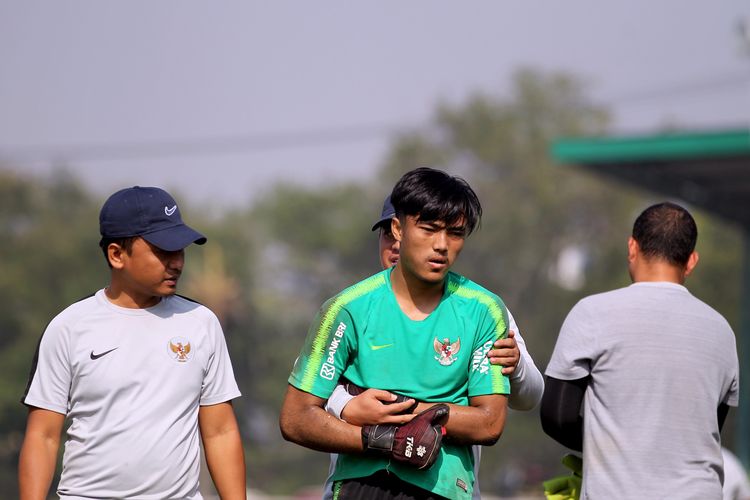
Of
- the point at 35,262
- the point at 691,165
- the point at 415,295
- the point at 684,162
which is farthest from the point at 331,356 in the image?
the point at 35,262

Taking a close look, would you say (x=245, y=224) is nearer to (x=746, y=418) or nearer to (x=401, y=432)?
(x=746, y=418)

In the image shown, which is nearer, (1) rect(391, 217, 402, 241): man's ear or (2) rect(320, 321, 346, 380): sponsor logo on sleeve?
(2) rect(320, 321, 346, 380): sponsor logo on sleeve

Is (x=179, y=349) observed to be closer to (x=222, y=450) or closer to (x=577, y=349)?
(x=222, y=450)

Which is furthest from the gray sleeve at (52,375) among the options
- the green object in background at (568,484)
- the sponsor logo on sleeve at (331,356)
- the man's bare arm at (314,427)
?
the green object in background at (568,484)

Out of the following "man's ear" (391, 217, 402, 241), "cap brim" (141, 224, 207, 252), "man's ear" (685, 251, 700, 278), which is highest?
"man's ear" (391, 217, 402, 241)

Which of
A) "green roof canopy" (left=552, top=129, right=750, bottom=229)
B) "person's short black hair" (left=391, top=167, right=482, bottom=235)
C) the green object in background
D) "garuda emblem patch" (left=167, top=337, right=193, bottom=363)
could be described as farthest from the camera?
"green roof canopy" (left=552, top=129, right=750, bottom=229)

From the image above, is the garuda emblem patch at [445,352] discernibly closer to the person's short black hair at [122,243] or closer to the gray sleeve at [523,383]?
the gray sleeve at [523,383]

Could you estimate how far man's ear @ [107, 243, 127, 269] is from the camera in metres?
4.41

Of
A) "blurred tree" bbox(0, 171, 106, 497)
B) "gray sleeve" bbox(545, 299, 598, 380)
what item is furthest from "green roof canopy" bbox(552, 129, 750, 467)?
"blurred tree" bbox(0, 171, 106, 497)

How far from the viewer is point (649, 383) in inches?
175

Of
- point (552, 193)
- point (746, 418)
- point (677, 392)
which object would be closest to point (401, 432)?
point (677, 392)

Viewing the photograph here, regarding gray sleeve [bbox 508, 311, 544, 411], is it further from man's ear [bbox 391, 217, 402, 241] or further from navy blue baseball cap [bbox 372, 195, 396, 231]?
navy blue baseball cap [bbox 372, 195, 396, 231]

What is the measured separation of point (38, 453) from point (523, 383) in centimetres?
186

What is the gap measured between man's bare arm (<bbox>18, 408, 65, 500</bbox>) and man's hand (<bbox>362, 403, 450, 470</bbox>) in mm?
1221
